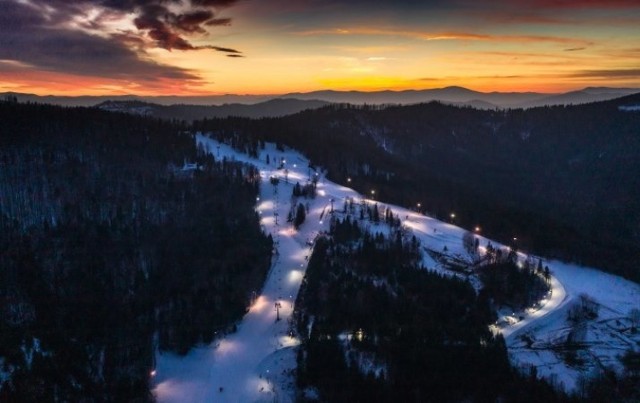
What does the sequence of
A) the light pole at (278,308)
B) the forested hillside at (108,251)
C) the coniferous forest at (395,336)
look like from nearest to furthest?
1. the coniferous forest at (395,336)
2. the forested hillside at (108,251)
3. the light pole at (278,308)

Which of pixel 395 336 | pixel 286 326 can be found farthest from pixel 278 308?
pixel 395 336

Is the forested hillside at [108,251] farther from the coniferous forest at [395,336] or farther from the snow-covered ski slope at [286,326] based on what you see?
the coniferous forest at [395,336]

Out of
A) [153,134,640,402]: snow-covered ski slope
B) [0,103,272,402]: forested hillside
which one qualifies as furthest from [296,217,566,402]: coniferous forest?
[0,103,272,402]: forested hillside

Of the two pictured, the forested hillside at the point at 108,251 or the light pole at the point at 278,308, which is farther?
the light pole at the point at 278,308

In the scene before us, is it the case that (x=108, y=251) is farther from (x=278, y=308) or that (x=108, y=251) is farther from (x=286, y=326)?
(x=286, y=326)

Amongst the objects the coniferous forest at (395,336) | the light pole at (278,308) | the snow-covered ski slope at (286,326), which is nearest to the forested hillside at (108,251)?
the snow-covered ski slope at (286,326)

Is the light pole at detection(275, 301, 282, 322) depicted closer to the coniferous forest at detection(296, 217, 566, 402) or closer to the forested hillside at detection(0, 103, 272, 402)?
the coniferous forest at detection(296, 217, 566, 402)

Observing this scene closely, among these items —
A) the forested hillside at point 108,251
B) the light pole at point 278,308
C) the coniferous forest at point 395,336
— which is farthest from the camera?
the light pole at point 278,308
